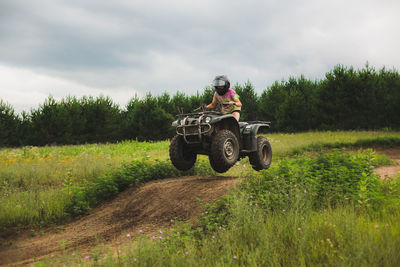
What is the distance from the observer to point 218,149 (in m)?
6.14

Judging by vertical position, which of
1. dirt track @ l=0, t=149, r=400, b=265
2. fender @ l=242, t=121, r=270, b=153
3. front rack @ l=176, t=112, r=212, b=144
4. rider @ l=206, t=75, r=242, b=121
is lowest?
dirt track @ l=0, t=149, r=400, b=265

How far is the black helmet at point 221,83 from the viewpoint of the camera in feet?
24.2

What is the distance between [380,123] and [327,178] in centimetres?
2290

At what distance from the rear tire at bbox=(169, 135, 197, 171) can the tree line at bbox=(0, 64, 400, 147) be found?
2010cm

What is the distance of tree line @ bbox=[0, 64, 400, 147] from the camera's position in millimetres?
25438

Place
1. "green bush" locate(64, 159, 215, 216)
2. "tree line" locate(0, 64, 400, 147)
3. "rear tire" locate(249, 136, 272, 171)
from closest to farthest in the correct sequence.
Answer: "green bush" locate(64, 159, 215, 216), "rear tire" locate(249, 136, 272, 171), "tree line" locate(0, 64, 400, 147)

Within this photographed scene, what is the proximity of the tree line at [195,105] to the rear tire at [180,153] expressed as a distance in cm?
2010

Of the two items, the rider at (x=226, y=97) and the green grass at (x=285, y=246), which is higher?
the rider at (x=226, y=97)

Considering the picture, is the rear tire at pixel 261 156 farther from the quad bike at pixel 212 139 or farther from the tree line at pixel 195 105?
the tree line at pixel 195 105

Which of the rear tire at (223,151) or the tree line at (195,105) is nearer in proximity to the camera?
the rear tire at (223,151)

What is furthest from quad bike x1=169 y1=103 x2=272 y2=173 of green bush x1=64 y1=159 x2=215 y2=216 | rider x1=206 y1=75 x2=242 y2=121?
green bush x1=64 y1=159 x2=215 y2=216

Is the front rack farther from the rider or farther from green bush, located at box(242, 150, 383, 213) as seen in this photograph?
green bush, located at box(242, 150, 383, 213)

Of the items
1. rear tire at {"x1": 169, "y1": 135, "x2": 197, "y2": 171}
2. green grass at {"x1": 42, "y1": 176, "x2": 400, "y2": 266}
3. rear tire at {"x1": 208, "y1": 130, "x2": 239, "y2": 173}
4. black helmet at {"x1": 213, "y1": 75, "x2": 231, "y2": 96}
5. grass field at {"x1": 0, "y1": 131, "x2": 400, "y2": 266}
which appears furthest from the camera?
black helmet at {"x1": 213, "y1": 75, "x2": 231, "y2": 96}

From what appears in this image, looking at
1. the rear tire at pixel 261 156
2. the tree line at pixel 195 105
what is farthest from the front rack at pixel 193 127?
the tree line at pixel 195 105
